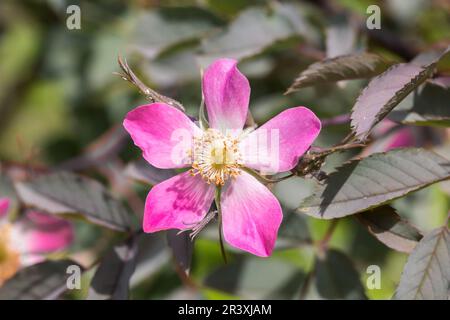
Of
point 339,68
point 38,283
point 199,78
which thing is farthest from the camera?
point 199,78

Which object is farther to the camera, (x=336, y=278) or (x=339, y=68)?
(x=336, y=278)

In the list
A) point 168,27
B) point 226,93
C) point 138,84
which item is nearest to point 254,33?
point 168,27

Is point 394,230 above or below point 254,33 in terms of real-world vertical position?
below

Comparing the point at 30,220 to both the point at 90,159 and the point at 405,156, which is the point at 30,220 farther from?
the point at 405,156

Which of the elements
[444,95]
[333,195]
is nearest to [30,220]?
[333,195]

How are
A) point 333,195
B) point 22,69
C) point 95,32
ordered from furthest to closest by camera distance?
A: point 22,69
point 95,32
point 333,195

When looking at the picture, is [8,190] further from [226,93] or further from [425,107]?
[425,107]

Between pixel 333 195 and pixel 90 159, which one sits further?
pixel 90 159
